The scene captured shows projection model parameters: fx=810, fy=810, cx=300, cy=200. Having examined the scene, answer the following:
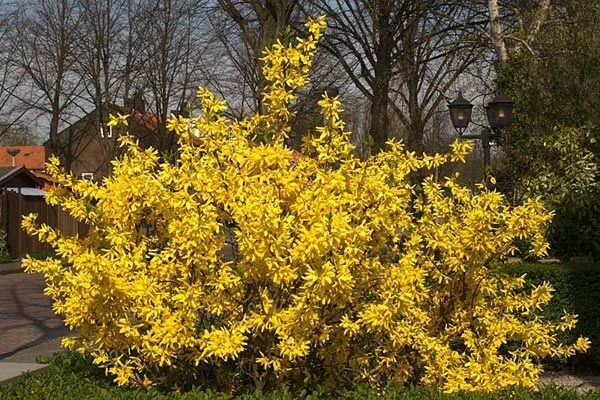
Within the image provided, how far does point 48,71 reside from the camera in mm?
42719

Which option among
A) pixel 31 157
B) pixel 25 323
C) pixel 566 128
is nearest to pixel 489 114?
pixel 566 128

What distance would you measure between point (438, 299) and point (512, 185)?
754 cm

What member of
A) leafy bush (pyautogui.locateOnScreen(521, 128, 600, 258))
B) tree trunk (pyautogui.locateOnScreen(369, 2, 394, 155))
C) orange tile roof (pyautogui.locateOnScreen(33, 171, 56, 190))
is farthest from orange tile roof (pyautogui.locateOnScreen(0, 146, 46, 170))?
leafy bush (pyautogui.locateOnScreen(521, 128, 600, 258))

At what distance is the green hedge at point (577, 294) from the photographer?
8.53 metres

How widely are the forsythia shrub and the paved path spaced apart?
14.1 ft

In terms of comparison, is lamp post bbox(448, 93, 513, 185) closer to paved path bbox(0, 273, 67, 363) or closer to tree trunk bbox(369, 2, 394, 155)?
paved path bbox(0, 273, 67, 363)

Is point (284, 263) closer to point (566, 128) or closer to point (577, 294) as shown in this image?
point (577, 294)

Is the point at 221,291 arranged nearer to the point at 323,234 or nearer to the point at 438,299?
the point at 323,234

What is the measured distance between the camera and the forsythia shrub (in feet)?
15.3

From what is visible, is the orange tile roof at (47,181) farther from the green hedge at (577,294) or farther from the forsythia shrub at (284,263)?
the green hedge at (577,294)

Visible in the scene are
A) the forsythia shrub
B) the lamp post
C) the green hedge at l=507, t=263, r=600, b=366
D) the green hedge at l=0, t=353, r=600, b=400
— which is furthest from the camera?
the lamp post

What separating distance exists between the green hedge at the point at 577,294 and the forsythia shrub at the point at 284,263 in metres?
2.94

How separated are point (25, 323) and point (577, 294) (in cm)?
864

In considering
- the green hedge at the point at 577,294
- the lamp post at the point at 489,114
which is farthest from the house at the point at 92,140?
the green hedge at the point at 577,294
